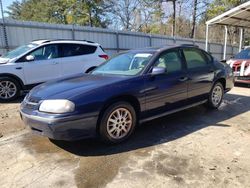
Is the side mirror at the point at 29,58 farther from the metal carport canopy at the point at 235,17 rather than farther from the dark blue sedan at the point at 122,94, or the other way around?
the metal carport canopy at the point at 235,17

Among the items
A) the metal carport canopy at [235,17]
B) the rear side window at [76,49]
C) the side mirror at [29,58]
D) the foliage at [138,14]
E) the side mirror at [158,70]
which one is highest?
the foliage at [138,14]

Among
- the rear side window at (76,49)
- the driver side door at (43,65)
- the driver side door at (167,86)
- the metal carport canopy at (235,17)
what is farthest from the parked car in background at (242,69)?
the driver side door at (43,65)

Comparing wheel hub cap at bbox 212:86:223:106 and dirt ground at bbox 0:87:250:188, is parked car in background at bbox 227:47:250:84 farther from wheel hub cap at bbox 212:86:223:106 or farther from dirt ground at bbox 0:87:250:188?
dirt ground at bbox 0:87:250:188

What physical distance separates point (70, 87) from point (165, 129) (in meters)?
1.92

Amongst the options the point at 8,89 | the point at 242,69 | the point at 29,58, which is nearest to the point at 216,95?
the point at 242,69

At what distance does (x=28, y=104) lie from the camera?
146 inches

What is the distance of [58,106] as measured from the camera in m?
3.31

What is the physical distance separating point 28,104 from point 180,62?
2869 mm

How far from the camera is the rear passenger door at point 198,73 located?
4934 mm

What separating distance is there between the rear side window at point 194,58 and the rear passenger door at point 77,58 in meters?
3.92

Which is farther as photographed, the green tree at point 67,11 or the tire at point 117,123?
the green tree at point 67,11

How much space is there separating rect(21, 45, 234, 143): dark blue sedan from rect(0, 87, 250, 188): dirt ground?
340mm

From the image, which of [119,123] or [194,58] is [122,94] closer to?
[119,123]

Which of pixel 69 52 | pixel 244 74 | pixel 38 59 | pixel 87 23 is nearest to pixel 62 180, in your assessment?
pixel 38 59
